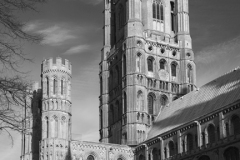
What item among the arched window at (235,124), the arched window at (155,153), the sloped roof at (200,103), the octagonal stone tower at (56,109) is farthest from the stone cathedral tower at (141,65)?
the arched window at (235,124)

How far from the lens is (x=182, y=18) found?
→ 86.2m

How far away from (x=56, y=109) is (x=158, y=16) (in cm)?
2412

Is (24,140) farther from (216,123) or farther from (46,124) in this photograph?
(216,123)

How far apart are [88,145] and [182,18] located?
2758 centimetres

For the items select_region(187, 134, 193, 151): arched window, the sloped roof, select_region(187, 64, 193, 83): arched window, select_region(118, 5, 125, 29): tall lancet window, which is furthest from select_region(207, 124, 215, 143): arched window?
select_region(118, 5, 125, 29): tall lancet window

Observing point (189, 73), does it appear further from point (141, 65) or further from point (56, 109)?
point (56, 109)

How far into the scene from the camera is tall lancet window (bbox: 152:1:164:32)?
84.6m

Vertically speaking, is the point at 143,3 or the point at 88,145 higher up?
the point at 143,3

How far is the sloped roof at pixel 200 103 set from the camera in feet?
199

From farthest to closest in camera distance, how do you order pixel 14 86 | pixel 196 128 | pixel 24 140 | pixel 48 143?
1. pixel 24 140
2. pixel 48 143
3. pixel 196 128
4. pixel 14 86

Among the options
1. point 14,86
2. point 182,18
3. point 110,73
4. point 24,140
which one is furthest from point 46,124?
point 14,86

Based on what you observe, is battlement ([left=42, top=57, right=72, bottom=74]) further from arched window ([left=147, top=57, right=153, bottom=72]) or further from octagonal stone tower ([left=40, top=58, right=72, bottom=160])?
arched window ([left=147, top=57, right=153, bottom=72])

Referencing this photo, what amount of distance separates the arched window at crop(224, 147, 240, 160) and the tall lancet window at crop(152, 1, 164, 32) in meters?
33.0

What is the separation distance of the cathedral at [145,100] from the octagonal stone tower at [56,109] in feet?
0.41
